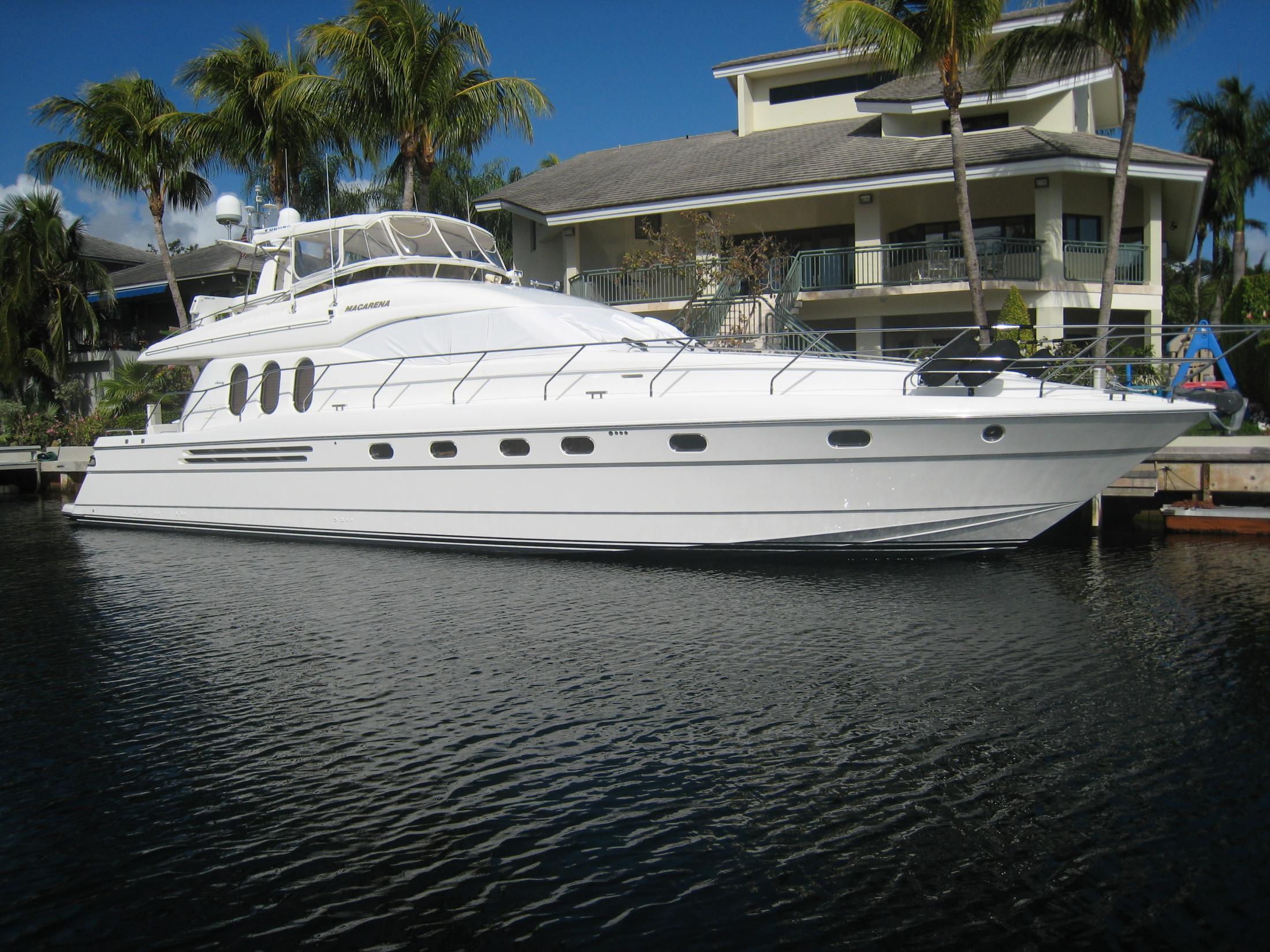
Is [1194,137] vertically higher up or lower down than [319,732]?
higher up

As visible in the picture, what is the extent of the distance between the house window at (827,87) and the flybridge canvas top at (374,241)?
15.5 metres

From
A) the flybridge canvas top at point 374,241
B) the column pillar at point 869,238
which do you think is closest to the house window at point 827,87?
the column pillar at point 869,238

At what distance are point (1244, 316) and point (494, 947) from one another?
2127 centimetres

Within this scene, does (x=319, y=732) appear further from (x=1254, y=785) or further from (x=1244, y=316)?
(x=1244, y=316)

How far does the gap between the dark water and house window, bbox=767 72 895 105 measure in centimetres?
2036

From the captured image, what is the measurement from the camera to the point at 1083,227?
22359 mm

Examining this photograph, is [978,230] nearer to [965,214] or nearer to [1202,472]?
[965,214]

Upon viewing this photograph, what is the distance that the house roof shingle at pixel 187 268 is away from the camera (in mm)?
32281

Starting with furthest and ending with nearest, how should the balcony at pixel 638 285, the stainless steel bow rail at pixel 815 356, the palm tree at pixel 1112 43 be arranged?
the balcony at pixel 638 285, the palm tree at pixel 1112 43, the stainless steel bow rail at pixel 815 356

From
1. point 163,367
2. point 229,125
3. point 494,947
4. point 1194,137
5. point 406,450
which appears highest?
point 1194,137

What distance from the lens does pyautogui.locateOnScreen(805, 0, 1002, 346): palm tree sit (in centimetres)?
1539

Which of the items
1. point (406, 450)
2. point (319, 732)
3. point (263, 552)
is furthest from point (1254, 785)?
point (263, 552)

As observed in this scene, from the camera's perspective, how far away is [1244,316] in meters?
19.8

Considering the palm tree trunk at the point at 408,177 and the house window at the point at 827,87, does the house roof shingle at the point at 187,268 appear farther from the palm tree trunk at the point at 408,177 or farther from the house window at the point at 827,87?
the house window at the point at 827,87
